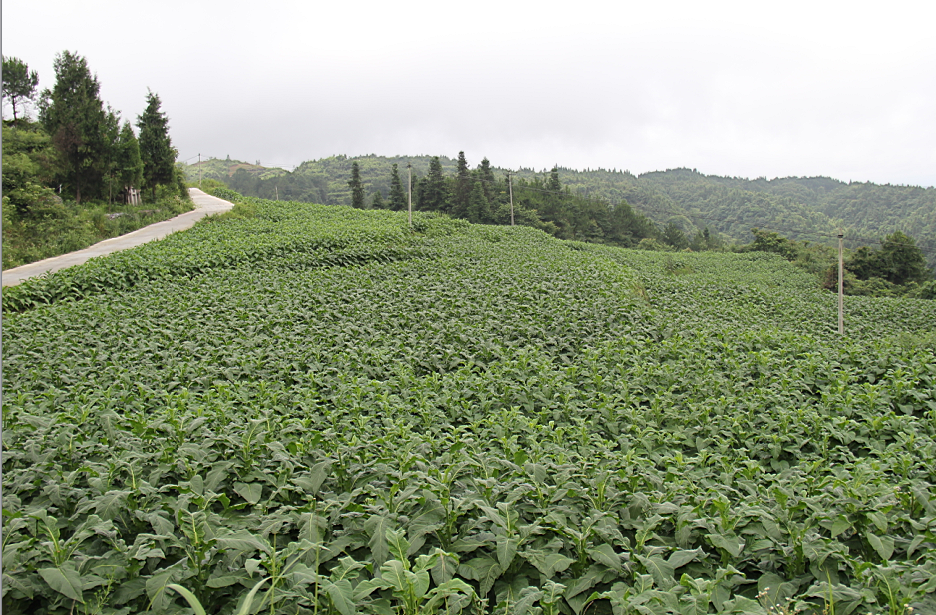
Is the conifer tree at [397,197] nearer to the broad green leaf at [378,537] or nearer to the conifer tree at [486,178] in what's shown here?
the conifer tree at [486,178]

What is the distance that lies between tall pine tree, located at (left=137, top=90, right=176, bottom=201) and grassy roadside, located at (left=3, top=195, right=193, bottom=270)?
15.5 feet

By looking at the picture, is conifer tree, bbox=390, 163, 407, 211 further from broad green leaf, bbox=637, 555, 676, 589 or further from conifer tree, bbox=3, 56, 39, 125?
broad green leaf, bbox=637, 555, 676, 589

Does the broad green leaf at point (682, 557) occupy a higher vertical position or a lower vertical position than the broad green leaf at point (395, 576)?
lower

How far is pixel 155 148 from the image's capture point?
29266 millimetres

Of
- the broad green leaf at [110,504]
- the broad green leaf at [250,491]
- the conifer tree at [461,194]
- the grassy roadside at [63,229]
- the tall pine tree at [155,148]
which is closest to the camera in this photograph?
the broad green leaf at [110,504]

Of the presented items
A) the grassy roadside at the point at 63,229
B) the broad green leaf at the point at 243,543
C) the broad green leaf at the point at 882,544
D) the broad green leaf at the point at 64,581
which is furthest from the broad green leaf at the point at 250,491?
the grassy roadside at the point at 63,229

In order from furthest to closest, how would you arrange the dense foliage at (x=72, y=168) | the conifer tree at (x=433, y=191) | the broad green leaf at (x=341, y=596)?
1. the conifer tree at (x=433, y=191)
2. the dense foliage at (x=72, y=168)
3. the broad green leaf at (x=341, y=596)

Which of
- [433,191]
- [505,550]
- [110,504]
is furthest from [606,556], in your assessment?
[433,191]

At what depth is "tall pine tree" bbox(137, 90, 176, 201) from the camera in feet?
95.5

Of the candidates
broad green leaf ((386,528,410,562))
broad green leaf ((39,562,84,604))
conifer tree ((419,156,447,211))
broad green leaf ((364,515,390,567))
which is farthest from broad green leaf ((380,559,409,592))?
conifer tree ((419,156,447,211))

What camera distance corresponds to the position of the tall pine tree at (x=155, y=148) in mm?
29109

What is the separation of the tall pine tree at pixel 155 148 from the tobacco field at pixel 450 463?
21.3 meters

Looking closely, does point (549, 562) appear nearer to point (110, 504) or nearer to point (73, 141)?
point (110, 504)

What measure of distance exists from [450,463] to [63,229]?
20.3m
